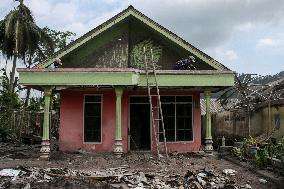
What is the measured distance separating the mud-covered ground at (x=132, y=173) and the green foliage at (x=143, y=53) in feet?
13.1

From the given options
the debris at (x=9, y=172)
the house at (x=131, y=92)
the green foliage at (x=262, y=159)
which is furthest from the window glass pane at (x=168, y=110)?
the debris at (x=9, y=172)

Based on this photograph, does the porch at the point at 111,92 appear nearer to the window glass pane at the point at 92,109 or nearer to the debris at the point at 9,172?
the window glass pane at the point at 92,109

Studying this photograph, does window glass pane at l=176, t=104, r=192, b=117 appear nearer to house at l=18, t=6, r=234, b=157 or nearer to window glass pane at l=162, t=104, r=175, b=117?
house at l=18, t=6, r=234, b=157

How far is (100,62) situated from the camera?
17.2 metres

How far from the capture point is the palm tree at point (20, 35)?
29031 millimetres

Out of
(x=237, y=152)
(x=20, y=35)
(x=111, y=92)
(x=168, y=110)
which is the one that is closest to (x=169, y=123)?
(x=168, y=110)

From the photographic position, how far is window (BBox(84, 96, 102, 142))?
1728 cm

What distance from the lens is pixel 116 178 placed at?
11742 millimetres

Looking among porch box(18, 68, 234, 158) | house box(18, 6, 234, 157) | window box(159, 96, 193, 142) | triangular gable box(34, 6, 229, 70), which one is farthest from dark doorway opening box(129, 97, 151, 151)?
triangular gable box(34, 6, 229, 70)

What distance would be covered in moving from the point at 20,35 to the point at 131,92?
14.4 m

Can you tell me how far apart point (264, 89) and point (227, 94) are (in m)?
3.62

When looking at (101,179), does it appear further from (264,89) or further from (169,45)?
(264,89)

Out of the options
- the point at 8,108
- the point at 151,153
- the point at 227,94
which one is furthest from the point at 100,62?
the point at 8,108

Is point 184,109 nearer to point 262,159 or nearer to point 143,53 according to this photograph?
point 143,53
